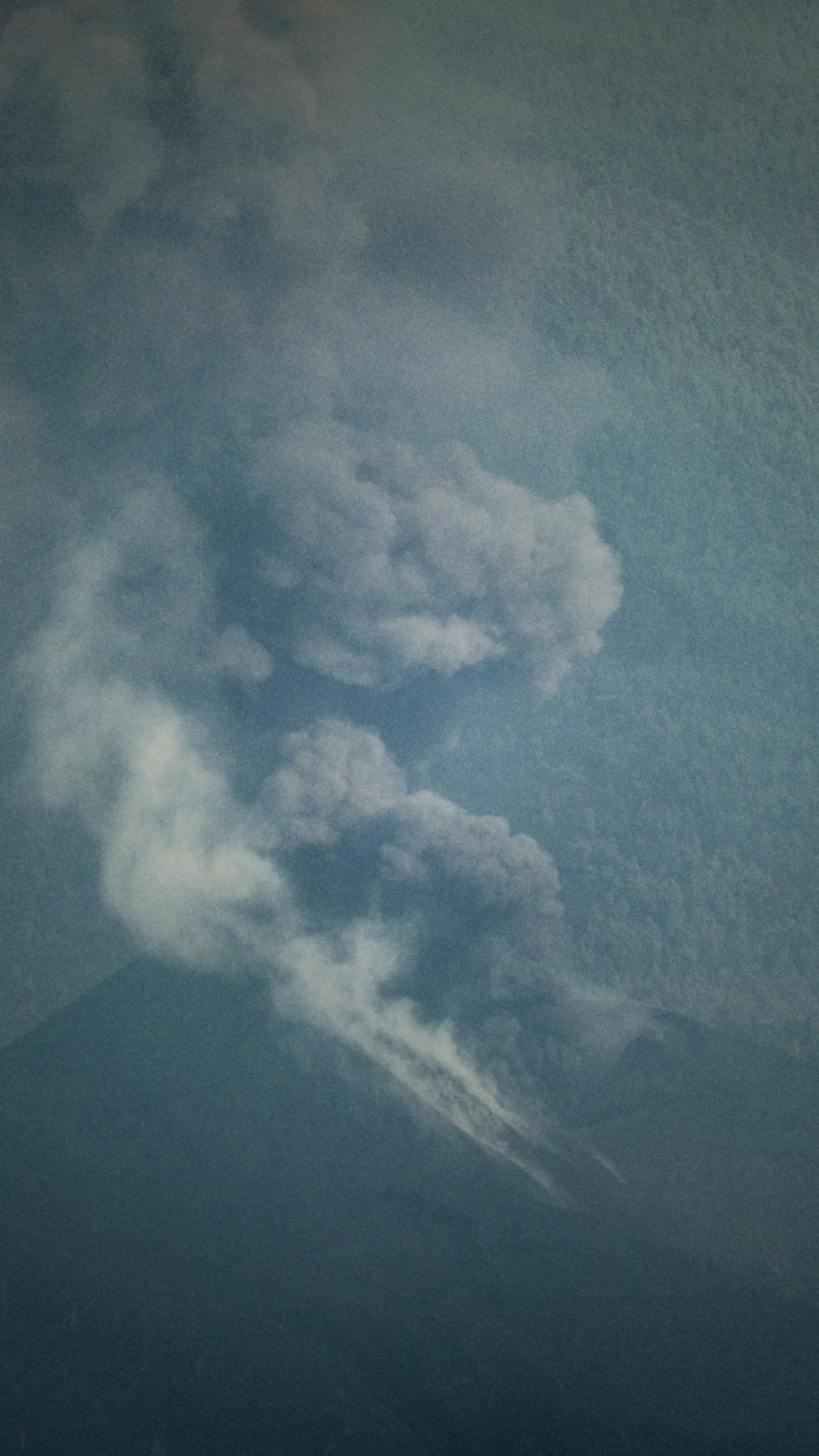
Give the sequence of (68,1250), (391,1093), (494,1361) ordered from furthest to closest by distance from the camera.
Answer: (391,1093) < (68,1250) < (494,1361)

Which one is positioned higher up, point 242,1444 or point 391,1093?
point 391,1093

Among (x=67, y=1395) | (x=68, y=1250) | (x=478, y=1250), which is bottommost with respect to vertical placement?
(x=67, y=1395)

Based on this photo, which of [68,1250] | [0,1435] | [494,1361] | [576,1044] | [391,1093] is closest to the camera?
[0,1435]

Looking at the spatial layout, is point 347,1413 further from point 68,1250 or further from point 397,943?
point 397,943

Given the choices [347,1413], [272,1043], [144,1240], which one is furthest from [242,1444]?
[272,1043]

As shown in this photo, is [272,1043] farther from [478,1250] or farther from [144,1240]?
[478,1250]

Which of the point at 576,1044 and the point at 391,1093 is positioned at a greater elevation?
the point at 576,1044

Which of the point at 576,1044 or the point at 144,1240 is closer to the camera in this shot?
the point at 144,1240

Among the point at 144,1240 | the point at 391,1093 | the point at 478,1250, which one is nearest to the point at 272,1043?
the point at 391,1093

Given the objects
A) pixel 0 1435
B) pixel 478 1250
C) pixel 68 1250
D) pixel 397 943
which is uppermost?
pixel 397 943
